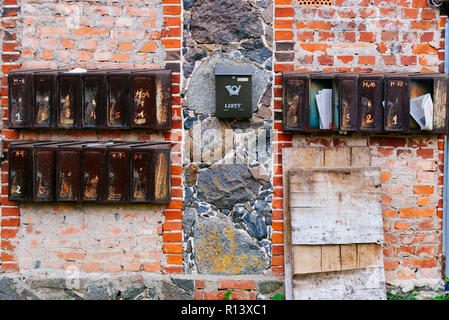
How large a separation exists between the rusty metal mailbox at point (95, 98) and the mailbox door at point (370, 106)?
6.27 feet

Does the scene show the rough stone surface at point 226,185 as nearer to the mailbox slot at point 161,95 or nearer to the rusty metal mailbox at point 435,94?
the mailbox slot at point 161,95

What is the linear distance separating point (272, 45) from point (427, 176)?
1.56 meters

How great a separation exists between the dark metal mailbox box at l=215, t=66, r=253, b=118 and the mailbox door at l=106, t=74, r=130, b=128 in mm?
683

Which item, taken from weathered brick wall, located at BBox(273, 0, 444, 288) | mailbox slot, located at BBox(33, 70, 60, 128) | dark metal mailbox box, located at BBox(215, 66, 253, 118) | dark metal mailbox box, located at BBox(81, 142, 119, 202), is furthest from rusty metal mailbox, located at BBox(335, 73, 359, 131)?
mailbox slot, located at BBox(33, 70, 60, 128)

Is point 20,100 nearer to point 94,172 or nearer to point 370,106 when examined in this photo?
point 94,172

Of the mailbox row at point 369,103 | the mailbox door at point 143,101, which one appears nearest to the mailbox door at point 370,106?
the mailbox row at point 369,103

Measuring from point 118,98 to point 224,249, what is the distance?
1.40 meters

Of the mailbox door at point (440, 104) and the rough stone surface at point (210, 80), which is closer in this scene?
the mailbox door at point (440, 104)

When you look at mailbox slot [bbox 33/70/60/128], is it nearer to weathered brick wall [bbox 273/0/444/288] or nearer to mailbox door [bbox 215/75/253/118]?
mailbox door [bbox 215/75/253/118]

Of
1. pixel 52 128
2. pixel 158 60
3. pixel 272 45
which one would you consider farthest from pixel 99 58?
pixel 272 45

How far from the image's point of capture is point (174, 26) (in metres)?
2.96

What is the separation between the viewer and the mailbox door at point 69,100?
2900mm

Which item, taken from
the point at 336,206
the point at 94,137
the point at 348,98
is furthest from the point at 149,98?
the point at 336,206

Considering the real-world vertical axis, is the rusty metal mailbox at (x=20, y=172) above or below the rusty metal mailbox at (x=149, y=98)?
below
